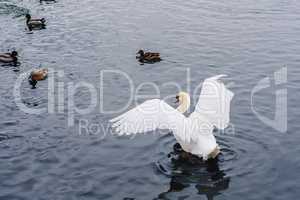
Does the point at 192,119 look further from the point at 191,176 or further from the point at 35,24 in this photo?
the point at 35,24

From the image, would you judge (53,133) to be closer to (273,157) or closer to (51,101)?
(51,101)

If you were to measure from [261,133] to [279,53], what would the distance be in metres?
7.69

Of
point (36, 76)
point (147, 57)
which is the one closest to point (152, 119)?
point (36, 76)

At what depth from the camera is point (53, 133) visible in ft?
49.0

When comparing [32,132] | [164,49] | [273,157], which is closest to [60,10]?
[164,49]

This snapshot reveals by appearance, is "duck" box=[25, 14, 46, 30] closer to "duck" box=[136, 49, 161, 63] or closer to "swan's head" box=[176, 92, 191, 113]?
"duck" box=[136, 49, 161, 63]

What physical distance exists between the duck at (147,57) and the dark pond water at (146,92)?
28cm

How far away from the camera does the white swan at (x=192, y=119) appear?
12.3 meters

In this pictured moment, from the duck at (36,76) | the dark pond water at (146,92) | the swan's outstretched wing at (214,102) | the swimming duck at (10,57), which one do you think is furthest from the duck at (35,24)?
the swan's outstretched wing at (214,102)

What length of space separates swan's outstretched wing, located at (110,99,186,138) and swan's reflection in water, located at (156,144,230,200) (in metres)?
1.18

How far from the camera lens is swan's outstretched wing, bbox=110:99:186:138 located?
12.3 meters

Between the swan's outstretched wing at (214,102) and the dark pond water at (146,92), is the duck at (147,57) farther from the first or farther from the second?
the swan's outstretched wing at (214,102)

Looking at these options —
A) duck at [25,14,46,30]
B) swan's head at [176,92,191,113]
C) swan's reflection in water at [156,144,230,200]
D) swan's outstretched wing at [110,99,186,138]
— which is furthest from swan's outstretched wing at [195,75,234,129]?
duck at [25,14,46,30]

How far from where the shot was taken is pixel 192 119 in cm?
1268
